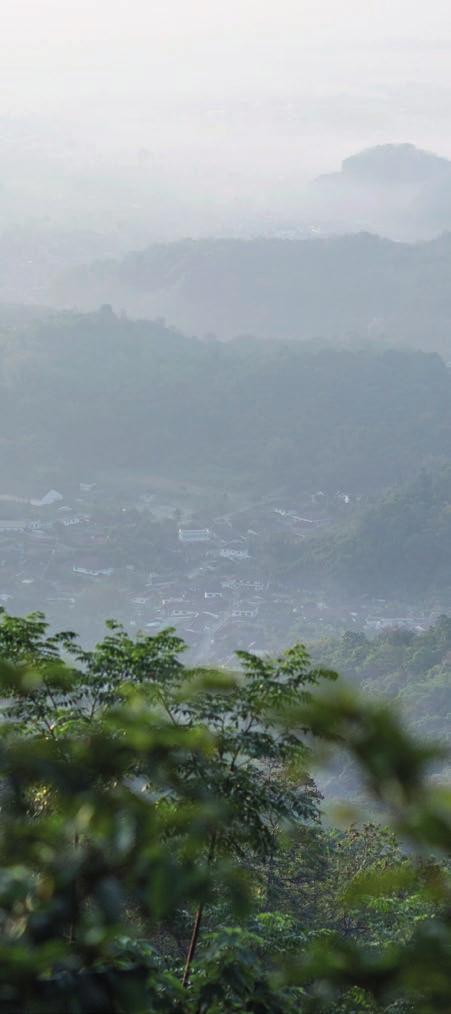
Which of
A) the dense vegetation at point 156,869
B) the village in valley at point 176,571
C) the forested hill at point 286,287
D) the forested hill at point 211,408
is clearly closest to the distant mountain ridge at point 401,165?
the forested hill at point 286,287

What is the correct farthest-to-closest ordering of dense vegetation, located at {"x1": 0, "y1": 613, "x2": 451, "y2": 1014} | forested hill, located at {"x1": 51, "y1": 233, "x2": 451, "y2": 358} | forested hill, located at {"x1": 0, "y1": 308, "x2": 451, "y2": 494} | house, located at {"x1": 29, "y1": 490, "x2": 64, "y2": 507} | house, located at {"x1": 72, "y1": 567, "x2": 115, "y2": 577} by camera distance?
forested hill, located at {"x1": 51, "y1": 233, "x2": 451, "y2": 358} → forested hill, located at {"x1": 0, "y1": 308, "x2": 451, "y2": 494} → house, located at {"x1": 29, "y1": 490, "x2": 64, "y2": 507} → house, located at {"x1": 72, "y1": 567, "x2": 115, "y2": 577} → dense vegetation, located at {"x1": 0, "y1": 613, "x2": 451, "y2": 1014}

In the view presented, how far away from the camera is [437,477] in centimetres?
5284

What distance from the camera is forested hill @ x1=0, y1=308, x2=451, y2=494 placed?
61344mm

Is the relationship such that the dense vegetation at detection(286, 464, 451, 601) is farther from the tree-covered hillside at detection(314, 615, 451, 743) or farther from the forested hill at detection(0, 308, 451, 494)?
the tree-covered hillside at detection(314, 615, 451, 743)

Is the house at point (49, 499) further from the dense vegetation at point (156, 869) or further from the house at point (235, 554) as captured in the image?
the dense vegetation at point (156, 869)

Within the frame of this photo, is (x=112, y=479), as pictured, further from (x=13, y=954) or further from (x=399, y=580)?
(x=13, y=954)

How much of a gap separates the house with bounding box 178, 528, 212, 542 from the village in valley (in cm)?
4

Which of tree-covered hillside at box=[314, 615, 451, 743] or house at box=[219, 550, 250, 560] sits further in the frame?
house at box=[219, 550, 250, 560]

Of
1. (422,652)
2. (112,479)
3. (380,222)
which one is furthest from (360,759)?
(380,222)

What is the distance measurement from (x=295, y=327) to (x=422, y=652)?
66.9 meters

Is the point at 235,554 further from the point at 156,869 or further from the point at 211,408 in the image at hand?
the point at 156,869

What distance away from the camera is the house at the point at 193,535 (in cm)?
5008

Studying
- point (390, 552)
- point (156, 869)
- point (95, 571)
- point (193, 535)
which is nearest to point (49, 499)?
point (193, 535)

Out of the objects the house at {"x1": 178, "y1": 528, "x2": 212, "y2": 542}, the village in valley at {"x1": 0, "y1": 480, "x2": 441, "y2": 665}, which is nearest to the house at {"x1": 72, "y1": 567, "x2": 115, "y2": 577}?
the village in valley at {"x1": 0, "y1": 480, "x2": 441, "y2": 665}
